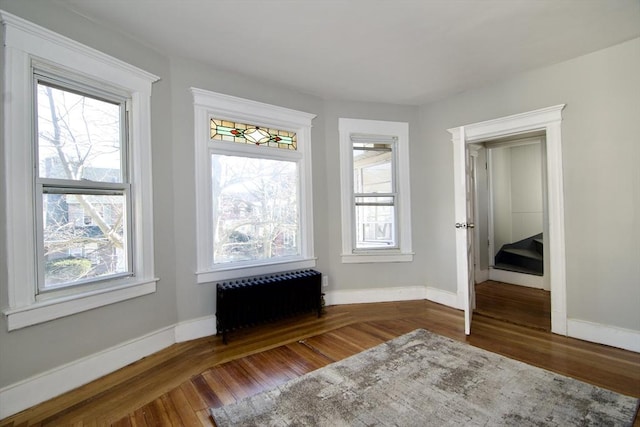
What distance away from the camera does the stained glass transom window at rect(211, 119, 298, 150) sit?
120 inches

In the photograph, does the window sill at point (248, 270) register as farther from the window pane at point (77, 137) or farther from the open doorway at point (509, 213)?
the open doorway at point (509, 213)

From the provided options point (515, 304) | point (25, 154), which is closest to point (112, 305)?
point (25, 154)

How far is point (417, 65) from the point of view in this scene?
9.54 ft

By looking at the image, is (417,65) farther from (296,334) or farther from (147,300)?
(147,300)

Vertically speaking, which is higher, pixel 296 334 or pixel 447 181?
pixel 447 181

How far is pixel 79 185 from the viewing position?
2162 mm

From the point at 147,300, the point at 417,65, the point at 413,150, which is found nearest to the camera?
the point at 147,300

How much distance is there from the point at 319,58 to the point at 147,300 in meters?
2.71

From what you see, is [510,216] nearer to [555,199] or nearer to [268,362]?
[555,199]

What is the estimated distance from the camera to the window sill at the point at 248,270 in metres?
2.93

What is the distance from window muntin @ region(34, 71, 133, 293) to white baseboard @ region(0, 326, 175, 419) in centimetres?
57

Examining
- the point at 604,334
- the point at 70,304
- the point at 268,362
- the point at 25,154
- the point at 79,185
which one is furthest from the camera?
the point at 604,334

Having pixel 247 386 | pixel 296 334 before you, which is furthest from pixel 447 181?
pixel 247 386

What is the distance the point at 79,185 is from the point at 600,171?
14.5 feet
